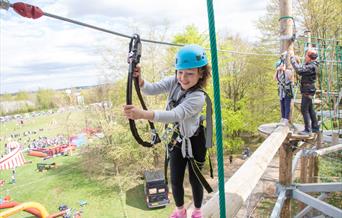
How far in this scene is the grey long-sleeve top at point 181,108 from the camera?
4.26 feet

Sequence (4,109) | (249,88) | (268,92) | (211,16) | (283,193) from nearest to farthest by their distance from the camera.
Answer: (211,16) < (283,193) < (268,92) < (249,88) < (4,109)

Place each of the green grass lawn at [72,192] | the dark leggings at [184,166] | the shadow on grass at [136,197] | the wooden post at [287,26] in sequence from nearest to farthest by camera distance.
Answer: the dark leggings at [184,166] < the wooden post at [287,26] < the green grass lawn at [72,192] < the shadow on grass at [136,197]

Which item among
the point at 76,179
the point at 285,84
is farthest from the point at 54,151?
the point at 285,84

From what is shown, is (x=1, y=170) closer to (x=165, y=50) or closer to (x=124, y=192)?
(x=124, y=192)

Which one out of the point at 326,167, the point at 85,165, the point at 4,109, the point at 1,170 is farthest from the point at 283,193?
the point at 4,109

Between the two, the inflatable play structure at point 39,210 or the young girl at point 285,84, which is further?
the inflatable play structure at point 39,210

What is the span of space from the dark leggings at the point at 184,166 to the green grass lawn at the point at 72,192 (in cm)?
1000

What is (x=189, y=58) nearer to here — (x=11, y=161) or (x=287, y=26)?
(x=287, y=26)

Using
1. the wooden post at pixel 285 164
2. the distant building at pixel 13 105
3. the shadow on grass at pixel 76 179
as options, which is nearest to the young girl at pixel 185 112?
the wooden post at pixel 285 164

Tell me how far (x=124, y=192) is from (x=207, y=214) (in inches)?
473

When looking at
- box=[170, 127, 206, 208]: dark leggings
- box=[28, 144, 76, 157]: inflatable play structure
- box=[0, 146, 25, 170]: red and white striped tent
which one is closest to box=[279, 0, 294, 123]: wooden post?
box=[170, 127, 206, 208]: dark leggings

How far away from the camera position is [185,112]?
1.37 m

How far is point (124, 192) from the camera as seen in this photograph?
12812mm

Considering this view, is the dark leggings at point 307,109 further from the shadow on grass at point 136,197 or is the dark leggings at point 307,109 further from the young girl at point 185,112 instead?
the shadow on grass at point 136,197
